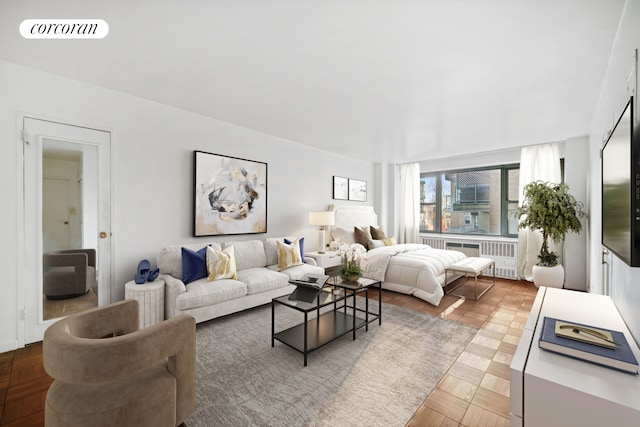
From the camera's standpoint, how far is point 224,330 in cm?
288

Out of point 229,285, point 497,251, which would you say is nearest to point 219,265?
point 229,285

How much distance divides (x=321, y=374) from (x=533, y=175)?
209 inches

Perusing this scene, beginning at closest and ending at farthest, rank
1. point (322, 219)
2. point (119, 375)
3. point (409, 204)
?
point (119, 375) < point (322, 219) < point (409, 204)

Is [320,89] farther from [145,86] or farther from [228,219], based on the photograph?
[228,219]

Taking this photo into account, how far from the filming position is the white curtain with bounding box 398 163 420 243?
22.1ft

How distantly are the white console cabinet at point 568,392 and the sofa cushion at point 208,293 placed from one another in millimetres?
2589

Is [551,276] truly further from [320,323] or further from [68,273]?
[68,273]

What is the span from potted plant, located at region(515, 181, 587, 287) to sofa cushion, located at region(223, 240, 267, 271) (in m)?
4.30

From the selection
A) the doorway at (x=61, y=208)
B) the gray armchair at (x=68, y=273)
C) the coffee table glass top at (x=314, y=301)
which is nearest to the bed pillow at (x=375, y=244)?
the coffee table glass top at (x=314, y=301)

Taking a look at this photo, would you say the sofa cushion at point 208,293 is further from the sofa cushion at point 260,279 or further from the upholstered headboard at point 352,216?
the upholstered headboard at point 352,216

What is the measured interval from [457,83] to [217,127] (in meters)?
3.01

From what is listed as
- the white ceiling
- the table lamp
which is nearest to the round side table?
the white ceiling

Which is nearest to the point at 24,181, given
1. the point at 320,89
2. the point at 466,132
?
the point at 320,89

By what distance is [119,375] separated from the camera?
1.26 m
